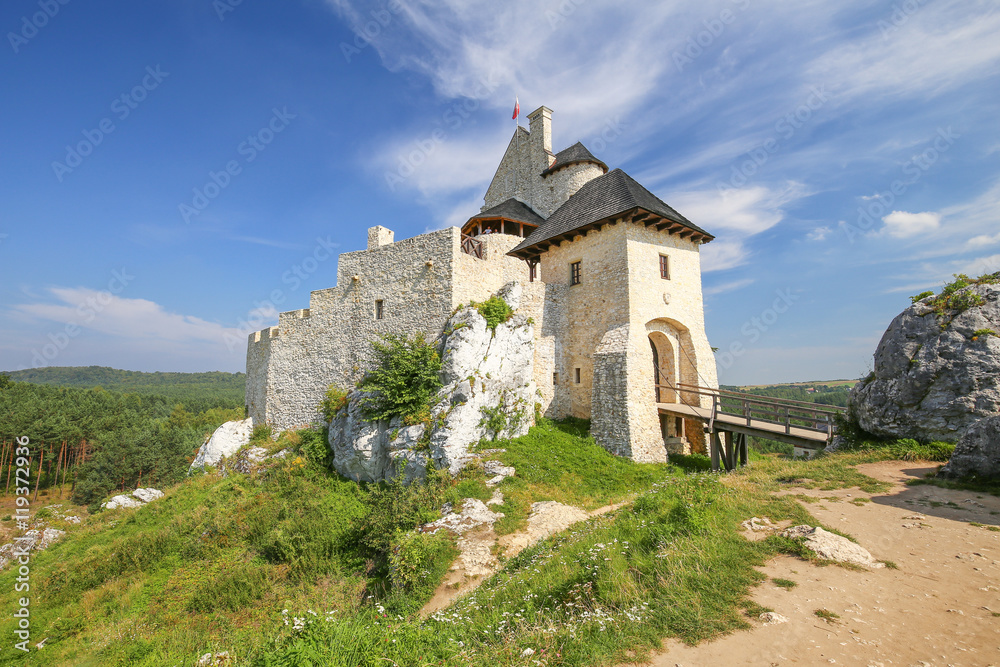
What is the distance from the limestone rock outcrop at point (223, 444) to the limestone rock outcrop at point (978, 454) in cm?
2119

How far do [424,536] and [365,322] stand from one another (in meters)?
9.49

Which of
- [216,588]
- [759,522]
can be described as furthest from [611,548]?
[216,588]

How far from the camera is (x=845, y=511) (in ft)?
19.2

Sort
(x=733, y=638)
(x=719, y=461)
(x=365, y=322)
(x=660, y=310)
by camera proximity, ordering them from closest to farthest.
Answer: (x=733, y=638) → (x=719, y=461) → (x=660, y=310) → (x=365, y=322)

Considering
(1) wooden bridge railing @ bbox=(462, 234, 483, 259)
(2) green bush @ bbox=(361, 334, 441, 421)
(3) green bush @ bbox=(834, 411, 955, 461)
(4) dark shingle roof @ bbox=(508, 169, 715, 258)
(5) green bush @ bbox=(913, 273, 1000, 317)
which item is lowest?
(3) green bush @ bbox=(834, 411, 955, 461)

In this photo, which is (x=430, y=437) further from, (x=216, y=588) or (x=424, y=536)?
(x=216, y=588)

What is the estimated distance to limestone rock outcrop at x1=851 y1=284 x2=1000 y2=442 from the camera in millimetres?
7477

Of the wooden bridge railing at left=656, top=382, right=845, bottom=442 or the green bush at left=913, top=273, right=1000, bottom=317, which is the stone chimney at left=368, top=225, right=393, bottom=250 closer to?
the wooden bridge railing at left=656, top=382, right=845, bottom=442

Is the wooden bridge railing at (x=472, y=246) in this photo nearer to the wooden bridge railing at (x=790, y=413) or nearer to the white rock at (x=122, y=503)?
the wooden bridge railing at (x=790, y=413)

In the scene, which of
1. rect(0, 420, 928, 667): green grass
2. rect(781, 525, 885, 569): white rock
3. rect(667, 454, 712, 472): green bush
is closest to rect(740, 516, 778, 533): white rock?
rect(0, 420, 928, 667): green grass

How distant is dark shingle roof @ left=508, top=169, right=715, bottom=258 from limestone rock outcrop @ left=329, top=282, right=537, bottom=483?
3.38 metres

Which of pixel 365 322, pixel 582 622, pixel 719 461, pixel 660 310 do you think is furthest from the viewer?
pixel 365 322

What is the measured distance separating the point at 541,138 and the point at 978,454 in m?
20.1

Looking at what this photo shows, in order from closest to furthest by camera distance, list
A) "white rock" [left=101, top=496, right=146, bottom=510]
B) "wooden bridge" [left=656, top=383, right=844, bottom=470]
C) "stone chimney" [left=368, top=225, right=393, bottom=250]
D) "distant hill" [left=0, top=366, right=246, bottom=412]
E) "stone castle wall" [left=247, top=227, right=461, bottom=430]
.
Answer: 1. "wooden bridge" [left=656, top=383, right=844, bottom=470]
2. "stone castle wall" [left=247, top=227, right=461, bottom=430]
3. "stone chimney" [left=368, top=225, right=393, bottom=250]
4. "white rock" [left=101, top=496, right=146, bottom=510]
5. "distant hill" [left=0, top=366, right=246, bottom=412]
